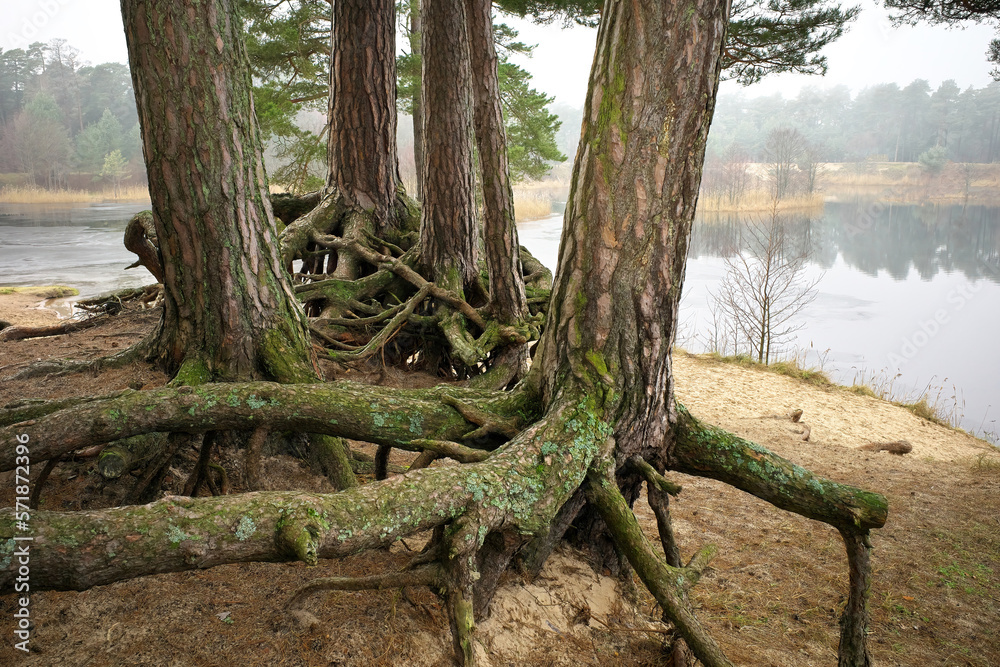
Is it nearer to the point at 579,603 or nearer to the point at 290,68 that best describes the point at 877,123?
the point at 290,68

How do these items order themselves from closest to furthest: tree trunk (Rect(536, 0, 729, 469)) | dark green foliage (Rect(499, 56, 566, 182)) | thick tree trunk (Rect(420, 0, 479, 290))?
tree trunk (Rect(536, 0, 729, 469)), thick tree trunk (Rect(420, 0, 479, 290)), dark green foliage (Rect(499, 56, 566, 182))

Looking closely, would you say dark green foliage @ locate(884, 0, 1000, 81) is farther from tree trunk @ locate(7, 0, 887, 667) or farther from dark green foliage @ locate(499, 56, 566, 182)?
dark green foliage @ locate(499, 56, 566, 182)

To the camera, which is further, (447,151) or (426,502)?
(447,151)

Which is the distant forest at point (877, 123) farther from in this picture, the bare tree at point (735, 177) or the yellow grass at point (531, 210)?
the yellow grass at point (531, 210)

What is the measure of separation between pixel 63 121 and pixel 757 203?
1066 inches

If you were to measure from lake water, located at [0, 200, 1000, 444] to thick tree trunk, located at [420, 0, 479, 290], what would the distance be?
7859 millimetres

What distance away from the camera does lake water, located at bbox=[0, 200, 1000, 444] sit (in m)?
12.3

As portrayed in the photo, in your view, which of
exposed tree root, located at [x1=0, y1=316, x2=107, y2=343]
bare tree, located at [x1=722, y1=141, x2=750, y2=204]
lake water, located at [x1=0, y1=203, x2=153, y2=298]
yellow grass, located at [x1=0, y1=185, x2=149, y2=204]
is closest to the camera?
exposed tree root, located at [x1=0, y1=316, x2=107, y2=343]

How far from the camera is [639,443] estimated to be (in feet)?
8.16

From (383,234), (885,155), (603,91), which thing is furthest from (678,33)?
(885,155)

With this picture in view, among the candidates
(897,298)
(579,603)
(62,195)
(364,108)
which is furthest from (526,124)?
(62,195)

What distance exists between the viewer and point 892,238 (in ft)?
80.0

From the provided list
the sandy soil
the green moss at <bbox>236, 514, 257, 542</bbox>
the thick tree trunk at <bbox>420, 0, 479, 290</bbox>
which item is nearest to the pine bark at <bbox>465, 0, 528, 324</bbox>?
the thick tree trunk at <bbox>420, 0, 479, 290</bbox>

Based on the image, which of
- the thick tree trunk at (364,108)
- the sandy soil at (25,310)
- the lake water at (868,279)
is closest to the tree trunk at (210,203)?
the thick tree trunk at (364,108)
